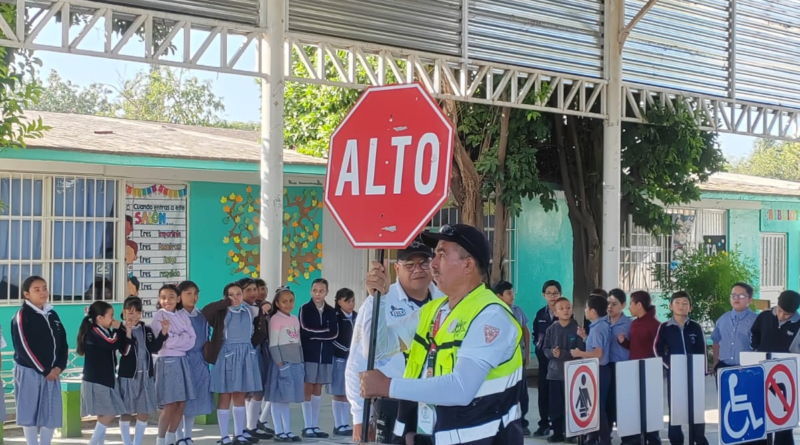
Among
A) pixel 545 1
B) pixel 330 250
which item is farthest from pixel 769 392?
pixel 330 250

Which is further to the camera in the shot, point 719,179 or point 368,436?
point 719,179

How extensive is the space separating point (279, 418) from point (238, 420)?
1.70 ft

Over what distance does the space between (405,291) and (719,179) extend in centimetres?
2417

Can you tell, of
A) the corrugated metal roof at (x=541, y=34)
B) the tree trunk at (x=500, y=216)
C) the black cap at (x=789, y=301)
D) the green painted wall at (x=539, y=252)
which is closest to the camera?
the black cap at (x=789, y=301)

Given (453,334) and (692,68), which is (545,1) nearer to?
(692,68)

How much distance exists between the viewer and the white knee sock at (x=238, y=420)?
11477 mm

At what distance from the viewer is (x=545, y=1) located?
53.6 feet

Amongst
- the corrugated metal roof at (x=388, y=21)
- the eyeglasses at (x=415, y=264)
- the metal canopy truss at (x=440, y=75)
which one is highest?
the corrugated metal roof at (x=388, y=21)

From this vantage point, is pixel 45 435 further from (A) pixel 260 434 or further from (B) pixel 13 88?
(B) pixel 13 88

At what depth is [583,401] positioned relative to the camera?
10305mm

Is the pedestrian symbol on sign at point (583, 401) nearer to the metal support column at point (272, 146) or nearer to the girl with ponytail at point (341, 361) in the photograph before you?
the girl with ponytail at point (341, 361)

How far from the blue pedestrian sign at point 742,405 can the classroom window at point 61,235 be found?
9.11 metres

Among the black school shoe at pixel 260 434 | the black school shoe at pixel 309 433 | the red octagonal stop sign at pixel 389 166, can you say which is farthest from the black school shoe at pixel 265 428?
the red octagonal stop sign at pixel 389 166

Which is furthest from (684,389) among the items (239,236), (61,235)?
(61,235)
